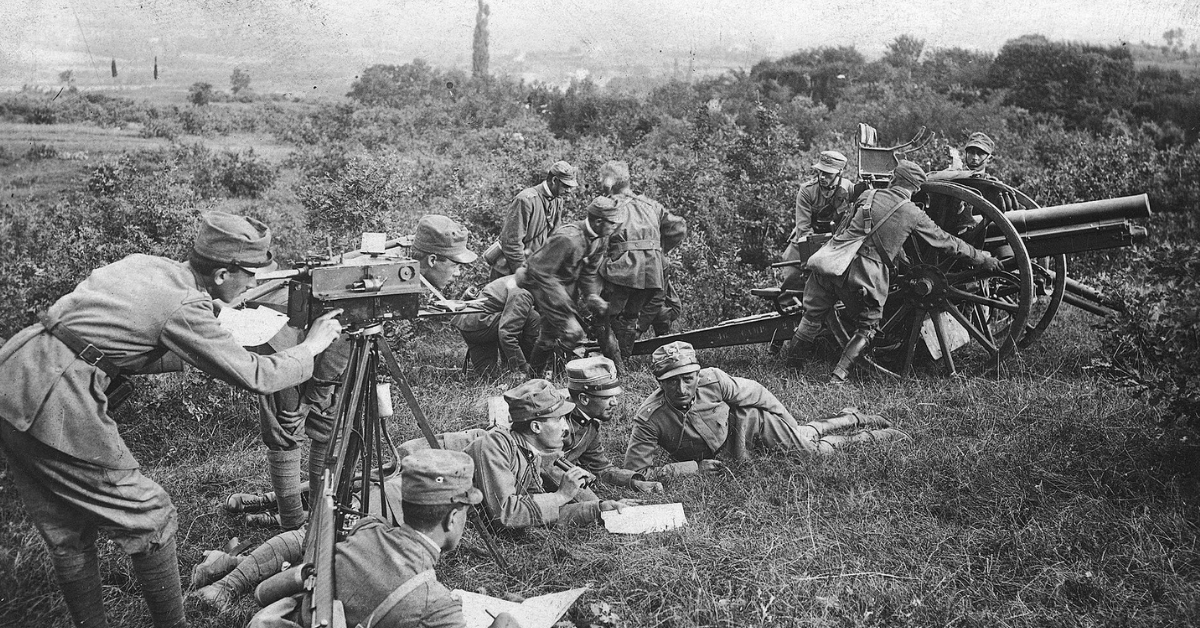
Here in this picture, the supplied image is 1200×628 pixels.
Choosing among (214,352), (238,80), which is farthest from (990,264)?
(238,80)

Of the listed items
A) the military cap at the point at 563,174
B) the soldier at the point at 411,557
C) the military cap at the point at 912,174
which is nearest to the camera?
the soldier at the point at 411,557

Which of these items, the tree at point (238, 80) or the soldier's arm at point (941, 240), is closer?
the soldier's arm at point (941, 240)

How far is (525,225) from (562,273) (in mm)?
1395

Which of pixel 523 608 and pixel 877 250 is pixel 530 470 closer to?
pixel 523 608

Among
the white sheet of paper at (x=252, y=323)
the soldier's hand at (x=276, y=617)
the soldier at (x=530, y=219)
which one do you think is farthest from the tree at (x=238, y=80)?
the soldier's hand at (x=276, y=617)

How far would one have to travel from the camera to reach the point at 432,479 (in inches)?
131

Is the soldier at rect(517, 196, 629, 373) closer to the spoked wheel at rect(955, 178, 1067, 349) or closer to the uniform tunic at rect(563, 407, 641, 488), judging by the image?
the uniform tunic at rect(563, 407, 641, 488)

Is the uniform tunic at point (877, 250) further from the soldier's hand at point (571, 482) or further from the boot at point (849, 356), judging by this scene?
the soldier's hand at point (571, 482)

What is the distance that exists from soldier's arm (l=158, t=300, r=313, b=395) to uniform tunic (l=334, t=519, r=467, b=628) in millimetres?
763

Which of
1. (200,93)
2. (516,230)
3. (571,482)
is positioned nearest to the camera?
(571,482)

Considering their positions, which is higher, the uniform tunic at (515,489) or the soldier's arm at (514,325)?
the uniform tunic at (515,489)

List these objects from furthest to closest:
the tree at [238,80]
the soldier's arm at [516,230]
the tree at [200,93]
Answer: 1. the tree at [238,80]
2. the tree at [200,93]
3. the soldier's arm at [516,230]

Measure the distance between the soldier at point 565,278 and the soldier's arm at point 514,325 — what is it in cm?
16

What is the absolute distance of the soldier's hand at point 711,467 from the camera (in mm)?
5562
